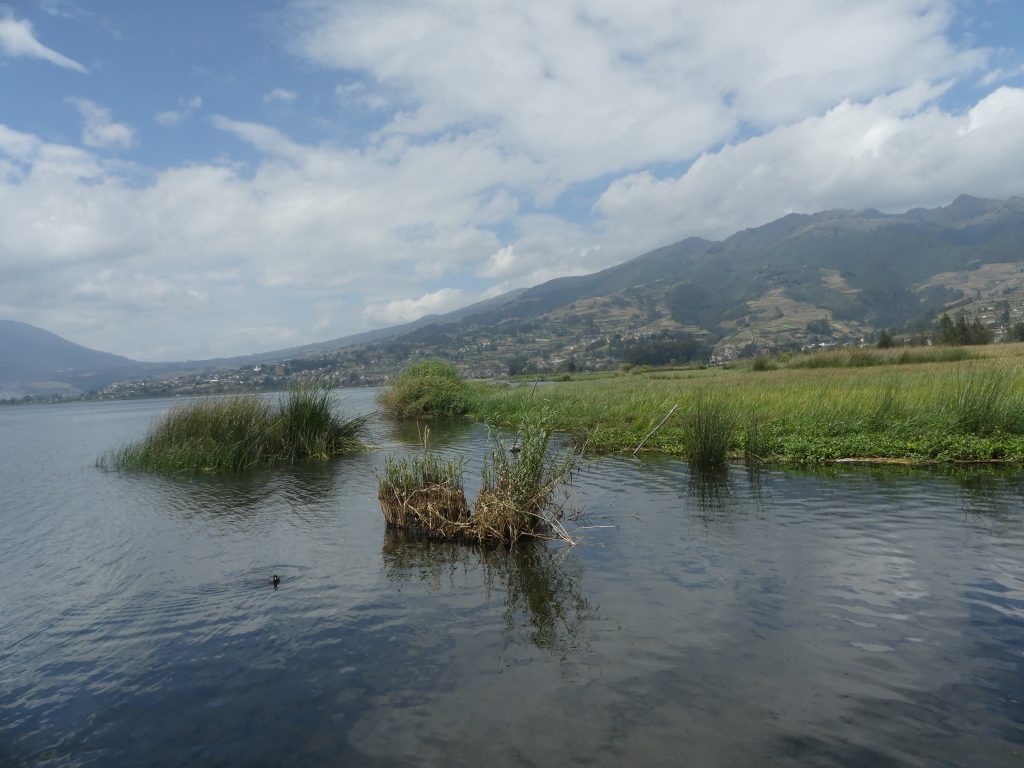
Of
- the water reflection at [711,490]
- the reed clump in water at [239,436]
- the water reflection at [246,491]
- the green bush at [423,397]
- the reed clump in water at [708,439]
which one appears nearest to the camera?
the water reflection at [711,490]

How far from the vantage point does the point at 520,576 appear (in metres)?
9.32

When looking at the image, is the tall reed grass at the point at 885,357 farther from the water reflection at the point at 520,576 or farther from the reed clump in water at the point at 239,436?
the water reflection at the point at 520,576

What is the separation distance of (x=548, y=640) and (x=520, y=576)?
2227 mm

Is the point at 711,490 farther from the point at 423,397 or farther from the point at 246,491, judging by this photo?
the point at 423,397

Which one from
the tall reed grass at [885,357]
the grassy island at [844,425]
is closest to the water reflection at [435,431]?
the grassy island at [844,425]

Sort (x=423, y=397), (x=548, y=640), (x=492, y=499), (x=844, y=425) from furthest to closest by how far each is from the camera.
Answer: (x=423, y=397)
(x=844, y=425)
(x=492, y=499)
(x=548, y=640)

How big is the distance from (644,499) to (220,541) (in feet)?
28.8

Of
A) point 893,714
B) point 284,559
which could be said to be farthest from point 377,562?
point 893,714

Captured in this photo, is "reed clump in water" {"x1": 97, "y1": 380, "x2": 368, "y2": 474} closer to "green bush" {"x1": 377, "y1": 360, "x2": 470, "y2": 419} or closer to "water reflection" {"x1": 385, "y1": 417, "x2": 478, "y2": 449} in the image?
"water reflection" {"x1": 385, "y1": 417, "x2": 478, "y2": 449}

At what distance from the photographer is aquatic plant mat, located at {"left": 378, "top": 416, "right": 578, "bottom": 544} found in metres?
10.7

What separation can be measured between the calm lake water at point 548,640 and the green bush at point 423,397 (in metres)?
27.2

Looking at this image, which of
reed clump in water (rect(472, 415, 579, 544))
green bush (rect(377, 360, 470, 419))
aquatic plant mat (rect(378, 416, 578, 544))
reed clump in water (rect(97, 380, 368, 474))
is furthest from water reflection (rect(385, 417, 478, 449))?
reed clump in water (rect(472, 415, 579, 544))

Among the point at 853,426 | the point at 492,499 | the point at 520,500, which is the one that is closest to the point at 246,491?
the point at 492,499

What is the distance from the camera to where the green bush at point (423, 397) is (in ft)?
133
